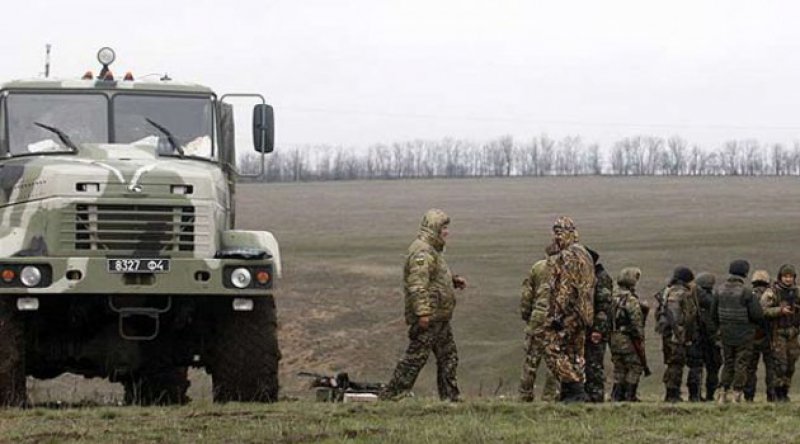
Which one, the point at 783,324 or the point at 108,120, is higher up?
the point at 108,120

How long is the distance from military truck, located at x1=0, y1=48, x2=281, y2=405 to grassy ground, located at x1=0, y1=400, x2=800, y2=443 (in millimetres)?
876

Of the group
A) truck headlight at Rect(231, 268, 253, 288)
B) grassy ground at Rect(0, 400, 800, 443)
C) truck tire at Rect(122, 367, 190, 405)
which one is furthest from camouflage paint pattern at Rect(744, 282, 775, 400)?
truck headlight at Rect(231, 268, 253, 288)

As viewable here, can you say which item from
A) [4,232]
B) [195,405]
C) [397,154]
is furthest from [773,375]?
[397,154]

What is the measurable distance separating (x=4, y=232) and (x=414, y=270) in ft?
11.9

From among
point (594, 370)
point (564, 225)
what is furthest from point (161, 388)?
point (564, 225)

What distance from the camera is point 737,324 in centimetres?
1527

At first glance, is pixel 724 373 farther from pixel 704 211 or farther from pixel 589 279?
pixel 704 211

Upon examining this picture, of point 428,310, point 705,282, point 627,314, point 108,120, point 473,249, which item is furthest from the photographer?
point 473,249

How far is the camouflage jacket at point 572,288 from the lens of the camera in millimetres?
11734

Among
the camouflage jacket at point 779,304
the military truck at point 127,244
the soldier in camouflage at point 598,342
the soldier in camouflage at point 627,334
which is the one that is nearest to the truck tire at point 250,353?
the military truck at point 127,244

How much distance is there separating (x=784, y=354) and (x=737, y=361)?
574 mm

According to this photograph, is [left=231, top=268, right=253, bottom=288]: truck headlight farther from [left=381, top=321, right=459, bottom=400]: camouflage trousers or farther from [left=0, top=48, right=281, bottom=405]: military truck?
[left=381, top=321, right=459, bottom=400]: camouflage trousers

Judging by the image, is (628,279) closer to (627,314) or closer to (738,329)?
(627,314)

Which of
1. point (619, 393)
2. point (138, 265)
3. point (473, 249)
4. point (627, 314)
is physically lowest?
point (473, 249)
